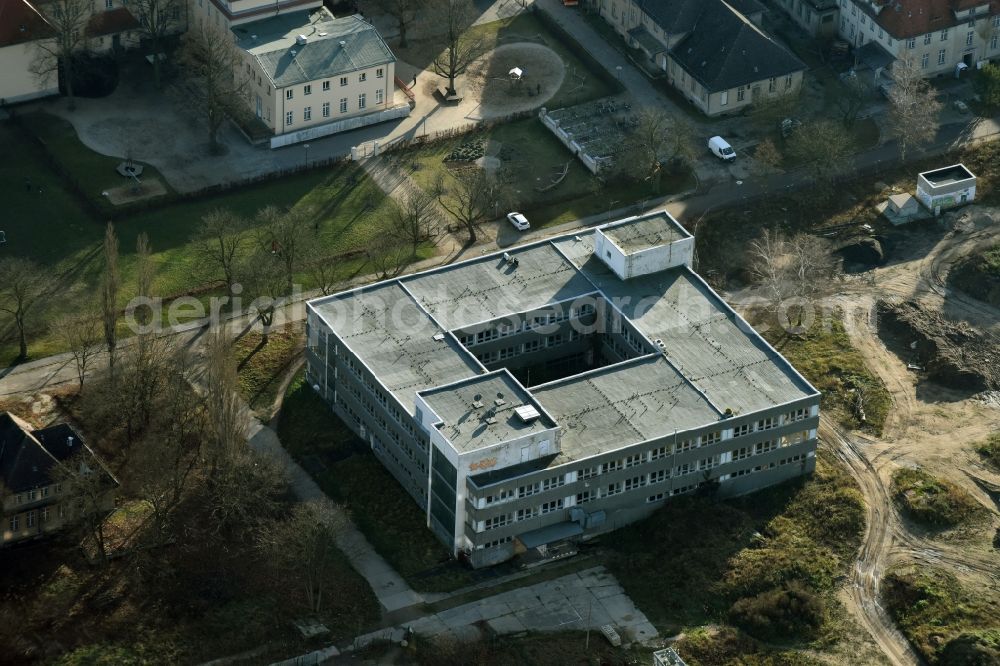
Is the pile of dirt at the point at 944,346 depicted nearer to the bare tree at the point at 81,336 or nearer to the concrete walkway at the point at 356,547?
the concrete walkway at the point at 356,547

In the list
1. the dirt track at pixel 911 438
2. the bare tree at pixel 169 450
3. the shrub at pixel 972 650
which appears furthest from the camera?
the dirt track at pixel 911 438

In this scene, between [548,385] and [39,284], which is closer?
[548,385]

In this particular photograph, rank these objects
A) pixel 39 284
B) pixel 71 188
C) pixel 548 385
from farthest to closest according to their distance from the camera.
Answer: pixel 71 188, pixel 39 284, pixel 548 385

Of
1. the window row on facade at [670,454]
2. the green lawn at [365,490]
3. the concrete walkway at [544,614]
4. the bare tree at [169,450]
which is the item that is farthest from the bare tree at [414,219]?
the concrete walkway at [544,614]

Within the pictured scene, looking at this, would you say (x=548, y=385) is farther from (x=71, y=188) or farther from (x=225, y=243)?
(x=71, y=188)

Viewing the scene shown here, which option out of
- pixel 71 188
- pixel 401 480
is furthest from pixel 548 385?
pixel 71 188

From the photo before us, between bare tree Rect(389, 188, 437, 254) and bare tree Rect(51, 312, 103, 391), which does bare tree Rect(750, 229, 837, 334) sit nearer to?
bare tree Rect(389, 188, 437, 254)
